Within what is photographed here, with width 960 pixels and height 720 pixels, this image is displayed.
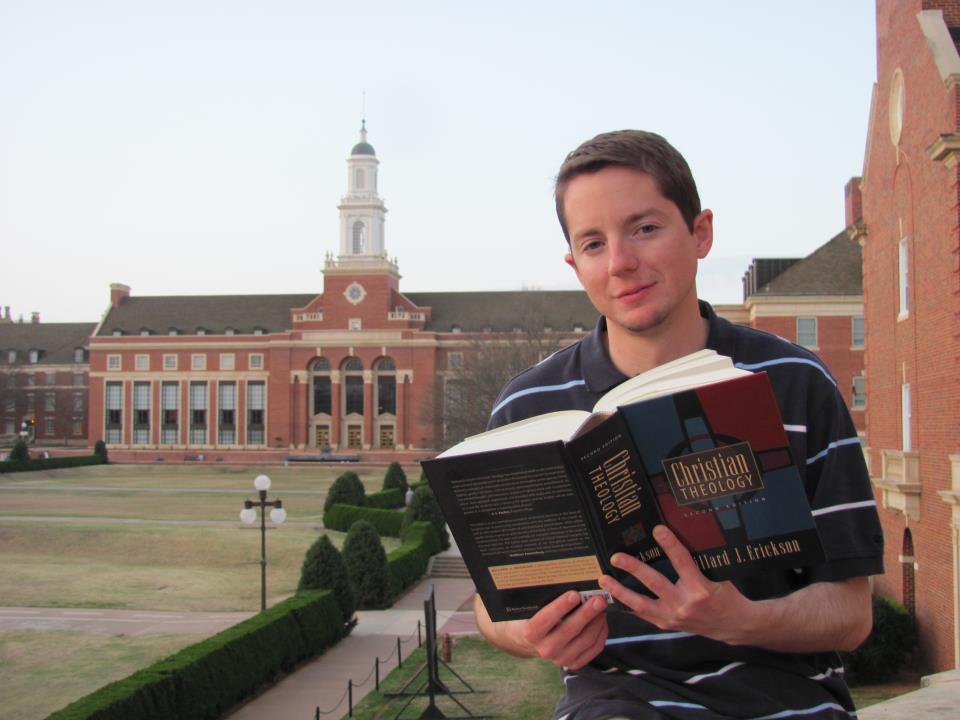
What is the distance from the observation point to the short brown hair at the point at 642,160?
2900mm

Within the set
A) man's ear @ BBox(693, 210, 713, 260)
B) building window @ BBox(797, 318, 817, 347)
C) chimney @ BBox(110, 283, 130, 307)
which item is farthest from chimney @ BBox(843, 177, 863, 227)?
chimney @ BBox(110, 283, 130, 307)

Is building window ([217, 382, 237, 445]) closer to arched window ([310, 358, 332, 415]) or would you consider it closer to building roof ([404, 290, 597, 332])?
arched window ([310, 358, 332, 415])

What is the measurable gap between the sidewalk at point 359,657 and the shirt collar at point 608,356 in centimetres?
1404

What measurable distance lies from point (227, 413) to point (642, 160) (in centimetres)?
8326

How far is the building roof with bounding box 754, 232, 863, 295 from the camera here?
50812 mm

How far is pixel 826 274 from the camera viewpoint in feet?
170

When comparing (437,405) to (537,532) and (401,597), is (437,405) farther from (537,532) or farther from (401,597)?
(537,532)

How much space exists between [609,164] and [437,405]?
7153 centimetres

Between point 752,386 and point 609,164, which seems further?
point 609,164

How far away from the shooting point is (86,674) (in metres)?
17.6

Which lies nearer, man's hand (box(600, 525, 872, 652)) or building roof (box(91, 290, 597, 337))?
man's hand (box(600, 525, 872, 652))

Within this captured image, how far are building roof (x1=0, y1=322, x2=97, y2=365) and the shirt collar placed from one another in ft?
333

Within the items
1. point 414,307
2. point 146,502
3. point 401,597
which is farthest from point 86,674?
point 414,307

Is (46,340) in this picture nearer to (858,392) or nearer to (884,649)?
(858,392)
